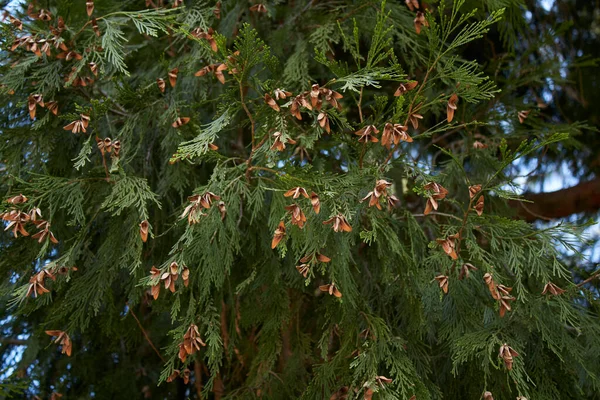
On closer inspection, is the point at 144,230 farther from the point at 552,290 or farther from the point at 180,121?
the point at 552,290

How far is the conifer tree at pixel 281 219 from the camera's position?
6.57 feet

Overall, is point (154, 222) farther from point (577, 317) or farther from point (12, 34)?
point (577, 317)

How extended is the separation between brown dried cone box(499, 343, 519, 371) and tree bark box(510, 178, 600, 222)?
188cm

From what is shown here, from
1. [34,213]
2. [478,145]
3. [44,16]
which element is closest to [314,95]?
[34,213]

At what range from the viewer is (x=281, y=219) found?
6.38 ft

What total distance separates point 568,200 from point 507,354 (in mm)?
2077

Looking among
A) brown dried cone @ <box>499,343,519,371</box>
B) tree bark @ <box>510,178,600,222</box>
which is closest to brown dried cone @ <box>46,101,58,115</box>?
brown dried cone @ <box>499,343,519,371</box>

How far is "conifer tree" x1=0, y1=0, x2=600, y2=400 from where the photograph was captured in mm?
2004

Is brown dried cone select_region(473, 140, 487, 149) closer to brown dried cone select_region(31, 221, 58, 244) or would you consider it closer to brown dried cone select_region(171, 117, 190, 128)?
brown dried cone select_region(171, 117, 190, 128)

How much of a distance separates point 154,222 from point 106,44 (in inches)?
27.5

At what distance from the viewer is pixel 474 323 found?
7.42 ft

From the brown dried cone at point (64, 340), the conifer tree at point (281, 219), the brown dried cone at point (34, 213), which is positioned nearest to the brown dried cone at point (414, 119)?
the conifer tree at point (281, 219)

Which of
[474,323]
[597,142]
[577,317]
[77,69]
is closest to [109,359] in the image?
[77,69]

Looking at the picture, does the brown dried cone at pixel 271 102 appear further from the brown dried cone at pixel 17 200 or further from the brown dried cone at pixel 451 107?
the brown dried cone at pixel 17 200
